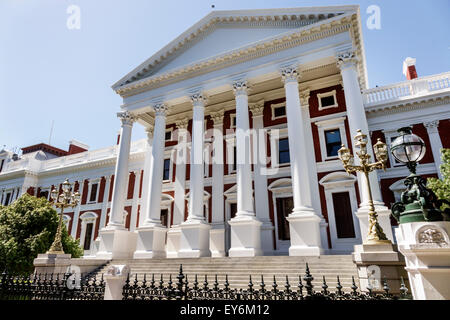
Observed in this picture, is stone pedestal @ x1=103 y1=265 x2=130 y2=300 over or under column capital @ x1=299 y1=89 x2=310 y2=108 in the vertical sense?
under

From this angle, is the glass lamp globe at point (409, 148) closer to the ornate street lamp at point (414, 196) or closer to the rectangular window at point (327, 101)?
the ornate street lamp at point (414, 196)

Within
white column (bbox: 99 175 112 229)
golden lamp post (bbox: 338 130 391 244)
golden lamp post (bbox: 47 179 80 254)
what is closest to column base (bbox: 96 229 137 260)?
golden lamp post (bbox: 47 179 80 254)

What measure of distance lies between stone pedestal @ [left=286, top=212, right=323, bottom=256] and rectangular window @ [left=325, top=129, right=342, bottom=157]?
6.55 meters

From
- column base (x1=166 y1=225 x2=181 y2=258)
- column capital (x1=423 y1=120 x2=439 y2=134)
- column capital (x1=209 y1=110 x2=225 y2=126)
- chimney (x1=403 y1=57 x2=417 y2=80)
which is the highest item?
chimney (x1=403 y1=57 x2=417 y2=80)

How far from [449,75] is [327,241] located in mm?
13190

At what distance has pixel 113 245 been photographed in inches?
689

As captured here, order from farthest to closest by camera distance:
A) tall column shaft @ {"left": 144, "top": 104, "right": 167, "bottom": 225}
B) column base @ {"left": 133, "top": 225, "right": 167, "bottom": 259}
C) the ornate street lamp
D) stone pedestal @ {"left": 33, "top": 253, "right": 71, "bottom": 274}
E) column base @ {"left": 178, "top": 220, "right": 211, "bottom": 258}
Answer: tall column shaft @ {"left": 144, "top": 104, "right": 167, "bottom": 225} → column base @ {"left": 133, "top": 225, "right": 167, "bottom": 259} → column base @ {"left": 178, "top": 220, "right": 211, "bottom": 258} → stone pedestal @ {"left": 33, "top": 253, "right": 71, "bottom": 274} → the ornate street lamp

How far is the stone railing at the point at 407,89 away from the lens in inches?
708

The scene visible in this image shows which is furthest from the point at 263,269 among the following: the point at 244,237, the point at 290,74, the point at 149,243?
the point at 290,74

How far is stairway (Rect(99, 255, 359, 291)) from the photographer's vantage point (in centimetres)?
1030

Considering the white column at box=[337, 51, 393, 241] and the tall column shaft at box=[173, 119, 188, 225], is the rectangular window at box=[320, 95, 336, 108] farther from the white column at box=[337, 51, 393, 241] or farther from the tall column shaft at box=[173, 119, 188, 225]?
the tall column shaft at box=[173, 119, 188, 225]

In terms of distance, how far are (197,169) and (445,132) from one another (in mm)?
15440
